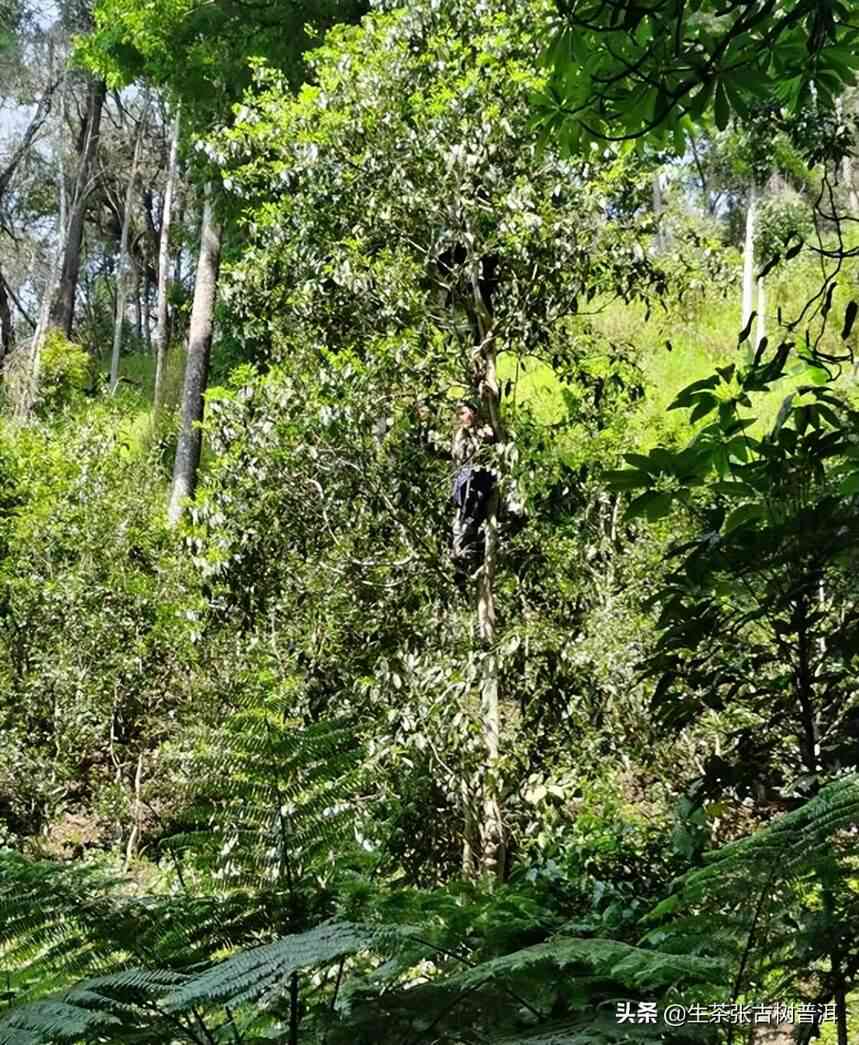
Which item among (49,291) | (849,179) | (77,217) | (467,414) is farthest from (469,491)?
(49,291)

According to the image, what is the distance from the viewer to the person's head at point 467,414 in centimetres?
466

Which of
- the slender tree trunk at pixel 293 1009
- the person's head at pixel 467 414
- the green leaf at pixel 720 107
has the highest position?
the person's head at pixel 467 414

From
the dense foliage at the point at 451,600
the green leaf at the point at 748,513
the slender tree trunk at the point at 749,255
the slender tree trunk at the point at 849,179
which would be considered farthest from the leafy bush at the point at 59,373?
the green leaf at the point at 748,513

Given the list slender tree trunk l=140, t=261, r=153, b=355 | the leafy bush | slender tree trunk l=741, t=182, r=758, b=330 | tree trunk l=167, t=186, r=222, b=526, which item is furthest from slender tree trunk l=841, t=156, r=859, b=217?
slender tree trunk l=140, t=261, r=153, b=355

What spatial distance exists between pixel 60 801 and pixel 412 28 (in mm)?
6730

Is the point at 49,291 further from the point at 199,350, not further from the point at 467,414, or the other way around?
the point at 467,414

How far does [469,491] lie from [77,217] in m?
17.8

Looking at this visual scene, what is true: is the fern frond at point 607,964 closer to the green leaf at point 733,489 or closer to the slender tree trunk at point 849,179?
the green leaf at point 733,489

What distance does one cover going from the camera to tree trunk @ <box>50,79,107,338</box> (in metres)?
18.5

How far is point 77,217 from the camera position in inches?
779

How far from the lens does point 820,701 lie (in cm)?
242

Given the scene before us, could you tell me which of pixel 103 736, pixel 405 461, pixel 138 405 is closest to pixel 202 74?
pixel 103 736

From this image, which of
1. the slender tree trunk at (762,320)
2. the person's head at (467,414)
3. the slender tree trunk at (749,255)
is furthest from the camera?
the slender tree trunk at (749,255)

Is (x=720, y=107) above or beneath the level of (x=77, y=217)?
beneath
